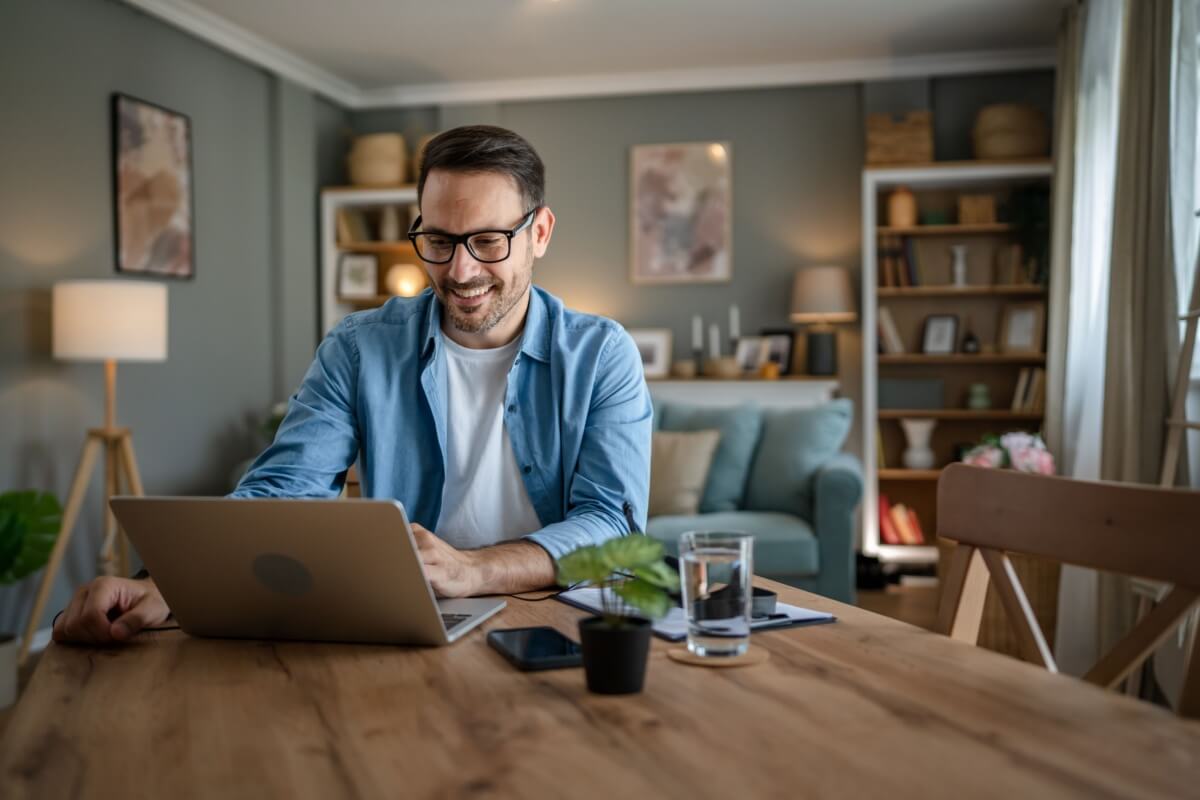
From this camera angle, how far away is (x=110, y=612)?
1.16 meters

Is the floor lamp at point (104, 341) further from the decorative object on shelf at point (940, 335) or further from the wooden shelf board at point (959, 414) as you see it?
the decorative object on shelf at point (940, 335)

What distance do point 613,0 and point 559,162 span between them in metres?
1.51

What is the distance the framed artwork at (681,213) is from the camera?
5.85 meters

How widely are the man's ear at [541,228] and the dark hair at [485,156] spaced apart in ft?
0.14

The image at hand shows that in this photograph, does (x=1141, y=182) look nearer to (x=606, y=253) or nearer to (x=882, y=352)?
(x=882, y=352)

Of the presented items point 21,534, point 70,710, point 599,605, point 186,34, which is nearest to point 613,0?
point 186,34

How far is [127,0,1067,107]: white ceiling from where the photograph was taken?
4719mm

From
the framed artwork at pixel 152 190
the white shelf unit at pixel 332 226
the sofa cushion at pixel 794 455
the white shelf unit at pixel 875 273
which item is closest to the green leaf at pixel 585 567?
the sofa cushion at pixel 794 455

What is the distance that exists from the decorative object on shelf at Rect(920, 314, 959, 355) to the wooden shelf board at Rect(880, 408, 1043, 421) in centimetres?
31

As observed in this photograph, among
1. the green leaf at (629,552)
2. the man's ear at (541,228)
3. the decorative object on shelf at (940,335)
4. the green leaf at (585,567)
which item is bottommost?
A: the green leaf at (585,567)

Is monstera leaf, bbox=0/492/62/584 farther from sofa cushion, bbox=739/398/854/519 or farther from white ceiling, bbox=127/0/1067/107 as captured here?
sofa cushion, bbox=739/398/854/519

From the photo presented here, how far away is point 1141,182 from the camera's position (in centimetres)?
312

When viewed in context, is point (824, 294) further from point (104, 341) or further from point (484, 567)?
point (484, 567)

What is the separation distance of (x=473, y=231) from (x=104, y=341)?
9.03ft
